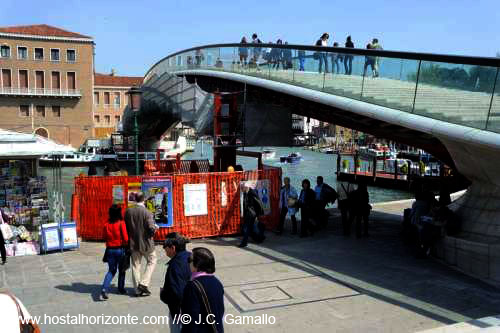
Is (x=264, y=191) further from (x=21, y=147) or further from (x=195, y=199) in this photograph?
(x=21, y=147)

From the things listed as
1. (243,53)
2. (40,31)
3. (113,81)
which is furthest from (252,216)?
(113,81)

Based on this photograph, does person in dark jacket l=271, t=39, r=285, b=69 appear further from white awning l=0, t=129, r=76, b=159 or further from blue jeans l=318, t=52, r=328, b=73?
white awning l=0, t=129, r=76, b=159

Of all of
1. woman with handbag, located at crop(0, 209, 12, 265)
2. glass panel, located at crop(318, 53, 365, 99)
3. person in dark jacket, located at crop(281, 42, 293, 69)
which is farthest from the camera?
Answer: person in dark jacket, located at crop(281, 42, 293, 69)

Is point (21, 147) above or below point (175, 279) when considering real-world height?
above

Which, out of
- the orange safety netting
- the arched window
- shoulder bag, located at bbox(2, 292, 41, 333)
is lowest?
the arched window

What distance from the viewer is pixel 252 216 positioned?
1120 cm

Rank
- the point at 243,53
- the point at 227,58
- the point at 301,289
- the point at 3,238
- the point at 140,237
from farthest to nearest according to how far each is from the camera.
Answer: the point at 227,58
the point at 243,53
the point at 3,238
the point at 301,289
the point at 140,237

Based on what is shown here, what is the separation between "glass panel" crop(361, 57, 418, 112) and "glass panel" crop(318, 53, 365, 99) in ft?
0.73

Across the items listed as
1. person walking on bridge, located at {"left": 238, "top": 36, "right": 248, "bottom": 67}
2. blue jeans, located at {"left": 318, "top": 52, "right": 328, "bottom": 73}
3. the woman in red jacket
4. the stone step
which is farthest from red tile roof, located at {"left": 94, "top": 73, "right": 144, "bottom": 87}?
the stone step

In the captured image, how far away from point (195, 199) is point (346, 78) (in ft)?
15.8

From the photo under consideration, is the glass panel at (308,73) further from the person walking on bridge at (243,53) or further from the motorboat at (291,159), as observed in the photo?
the motorboat at (291,159)

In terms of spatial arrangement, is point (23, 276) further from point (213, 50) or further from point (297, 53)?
point (213, 50)

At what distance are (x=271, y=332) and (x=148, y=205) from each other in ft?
19.7

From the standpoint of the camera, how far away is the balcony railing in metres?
68.1
